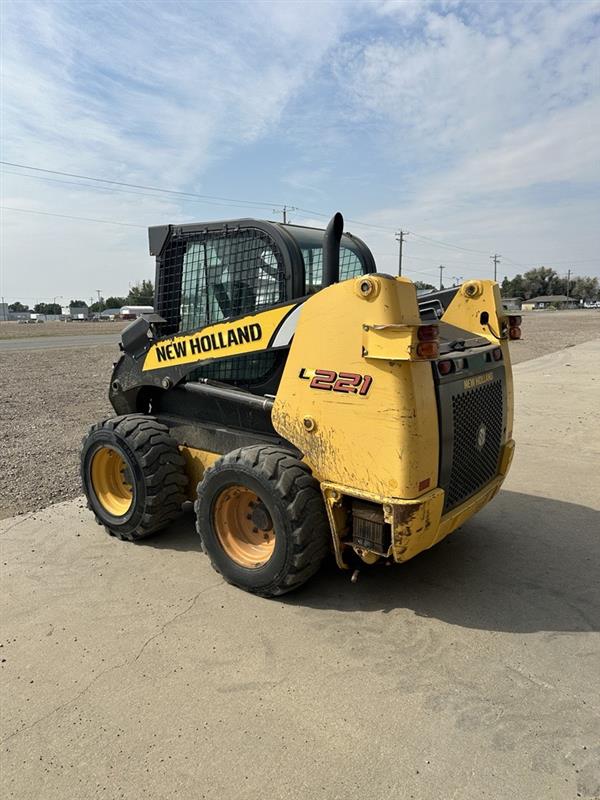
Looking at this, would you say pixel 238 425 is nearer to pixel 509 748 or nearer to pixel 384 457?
pixel 384 457

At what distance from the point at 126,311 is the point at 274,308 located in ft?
325

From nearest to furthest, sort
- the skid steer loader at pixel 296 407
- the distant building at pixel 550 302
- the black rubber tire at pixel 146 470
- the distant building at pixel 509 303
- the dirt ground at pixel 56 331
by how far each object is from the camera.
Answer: the skid steer loader at pixel 296 407
the black rubber tire at pixel 146 470
the distant building at pixel 509 303
the dirt ground at pixel 56 331
the distant building at pixel 550 302

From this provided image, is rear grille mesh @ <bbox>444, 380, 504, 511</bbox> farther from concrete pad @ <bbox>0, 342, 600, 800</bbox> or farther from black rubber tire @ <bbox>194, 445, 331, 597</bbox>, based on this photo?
black rubber tire @ <bbox>194, 445, 331, 597</bbox>

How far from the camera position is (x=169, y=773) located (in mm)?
2334

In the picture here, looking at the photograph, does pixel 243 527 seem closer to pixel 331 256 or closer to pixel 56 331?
pixel 331 256

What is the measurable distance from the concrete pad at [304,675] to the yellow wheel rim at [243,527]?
281 millimetres

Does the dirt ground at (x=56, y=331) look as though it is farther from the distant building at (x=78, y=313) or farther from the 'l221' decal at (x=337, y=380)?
the distant building at (x=78, y=313)

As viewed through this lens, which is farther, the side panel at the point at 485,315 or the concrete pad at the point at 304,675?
the side panel at the point at 485,315

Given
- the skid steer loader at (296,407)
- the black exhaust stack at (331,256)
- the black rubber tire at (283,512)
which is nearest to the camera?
the skid steer loader at (296,407)

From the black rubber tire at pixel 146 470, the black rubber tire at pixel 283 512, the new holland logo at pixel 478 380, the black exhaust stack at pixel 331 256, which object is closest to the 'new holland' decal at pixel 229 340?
the black exhaust stack at pixel 331 256

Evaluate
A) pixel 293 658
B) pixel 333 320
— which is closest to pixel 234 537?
pixel 293 658

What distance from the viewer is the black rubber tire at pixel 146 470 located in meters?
4.34

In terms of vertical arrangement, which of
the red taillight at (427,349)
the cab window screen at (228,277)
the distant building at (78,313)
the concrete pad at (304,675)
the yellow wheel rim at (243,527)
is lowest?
the concrete pad at (304,675)

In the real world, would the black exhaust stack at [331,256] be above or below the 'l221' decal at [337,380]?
above
